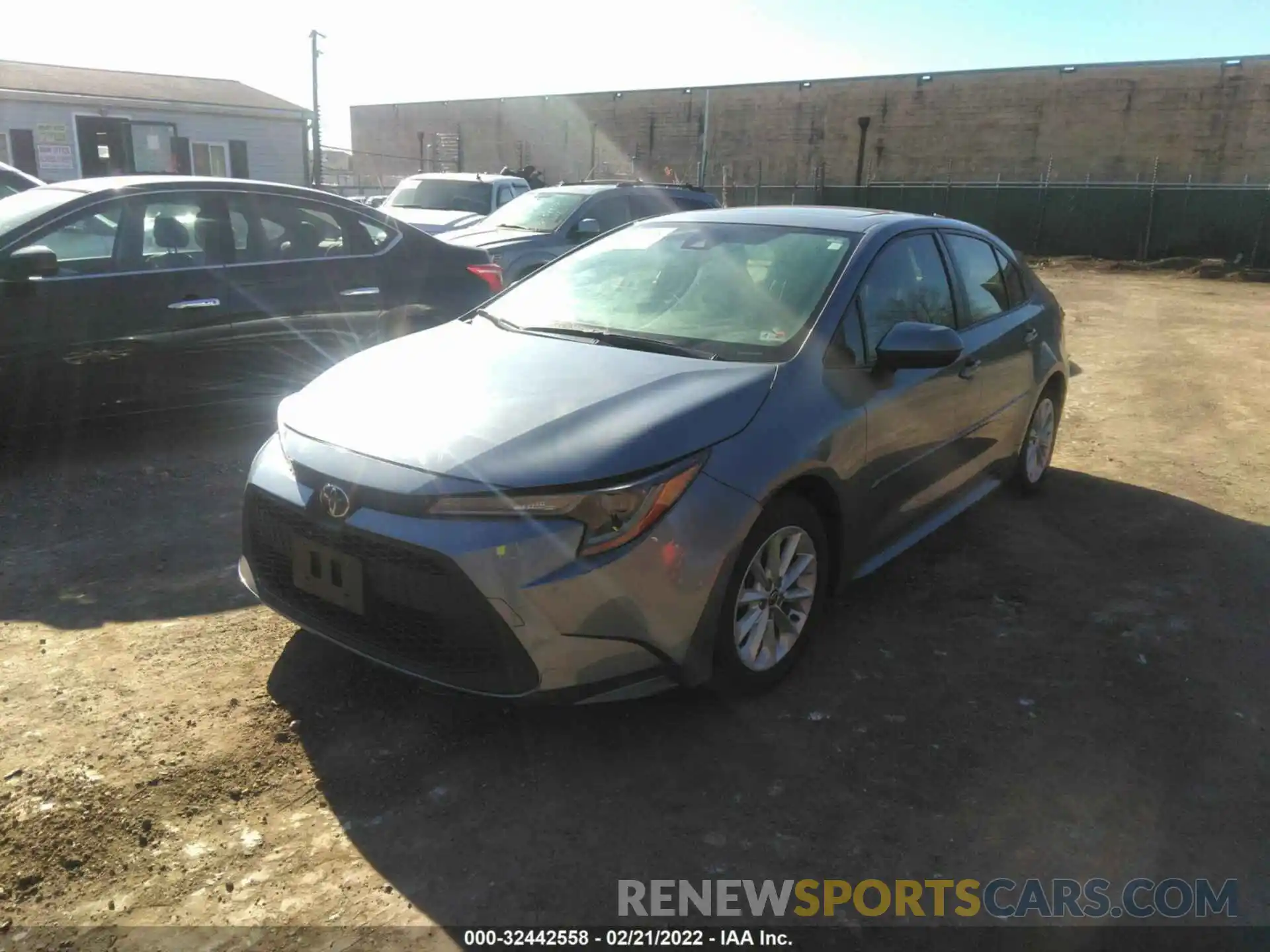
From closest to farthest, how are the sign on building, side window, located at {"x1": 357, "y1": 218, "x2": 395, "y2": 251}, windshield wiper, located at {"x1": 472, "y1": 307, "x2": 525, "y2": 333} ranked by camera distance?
windshield wiper, located at {"x1": 472, "y1": 307, "x2": 525, "y2": 333} → side window, located at {"x1": 357, "y1": 218, "x2": 395, "y2": 251} → the sign on building

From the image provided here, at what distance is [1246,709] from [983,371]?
183 centimetres

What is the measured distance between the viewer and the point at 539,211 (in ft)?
37.2

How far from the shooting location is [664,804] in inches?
105

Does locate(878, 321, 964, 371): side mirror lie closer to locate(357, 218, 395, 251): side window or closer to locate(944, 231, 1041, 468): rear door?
locate(944, 231, 1041, 468): rear door

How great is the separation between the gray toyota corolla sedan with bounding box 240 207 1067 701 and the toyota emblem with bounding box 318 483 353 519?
0.01 meters

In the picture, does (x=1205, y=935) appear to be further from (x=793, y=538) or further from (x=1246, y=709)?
(x=793, y=538)

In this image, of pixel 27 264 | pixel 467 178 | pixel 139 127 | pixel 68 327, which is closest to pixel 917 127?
pixel 139 127

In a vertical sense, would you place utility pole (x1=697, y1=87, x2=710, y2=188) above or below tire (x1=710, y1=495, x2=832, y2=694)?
above

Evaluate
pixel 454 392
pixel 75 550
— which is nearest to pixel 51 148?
pixel 75 550

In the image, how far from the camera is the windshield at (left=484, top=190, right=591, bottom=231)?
11.1 metres

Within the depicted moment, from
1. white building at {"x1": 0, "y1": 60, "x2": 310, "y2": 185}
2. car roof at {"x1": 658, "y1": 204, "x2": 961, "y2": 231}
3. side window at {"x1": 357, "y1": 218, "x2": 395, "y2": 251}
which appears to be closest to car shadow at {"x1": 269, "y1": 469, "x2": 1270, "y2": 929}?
car roof at {"x1": 658, "y1": 204, "x2": 961, "y2": 231}

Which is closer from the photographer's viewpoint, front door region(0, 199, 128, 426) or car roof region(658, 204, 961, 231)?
car roof region(658, 204, 961, 231)

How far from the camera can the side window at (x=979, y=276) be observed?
15.2 feet

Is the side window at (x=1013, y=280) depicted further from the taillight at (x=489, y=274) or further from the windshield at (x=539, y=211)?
the windshield at (x=539, y=211)
